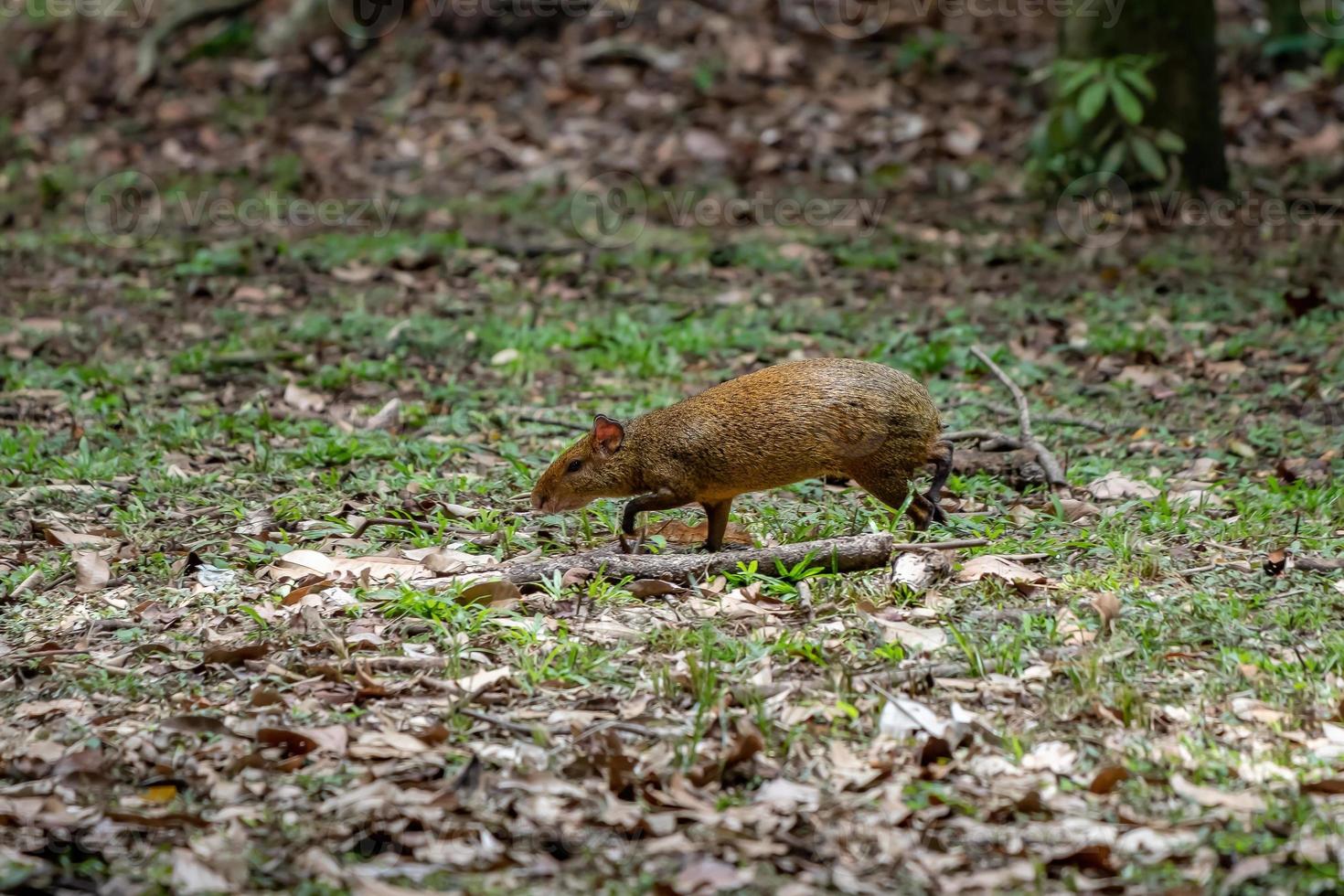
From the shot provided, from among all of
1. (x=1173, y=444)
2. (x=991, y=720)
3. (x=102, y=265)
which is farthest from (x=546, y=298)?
(x=991, y=720)

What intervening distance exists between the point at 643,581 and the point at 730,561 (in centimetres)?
32

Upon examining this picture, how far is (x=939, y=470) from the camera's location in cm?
541

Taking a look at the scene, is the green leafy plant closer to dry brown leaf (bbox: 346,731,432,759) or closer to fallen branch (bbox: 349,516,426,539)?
fallen branch (bbox: 349,516,426,539)

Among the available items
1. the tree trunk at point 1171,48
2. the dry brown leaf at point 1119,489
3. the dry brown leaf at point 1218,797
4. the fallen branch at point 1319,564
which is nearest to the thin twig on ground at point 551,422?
the dry brown leaf at point 1119,489

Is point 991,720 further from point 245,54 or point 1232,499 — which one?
point 245,54

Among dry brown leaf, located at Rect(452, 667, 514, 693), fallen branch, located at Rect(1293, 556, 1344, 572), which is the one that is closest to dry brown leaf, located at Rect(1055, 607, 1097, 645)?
fallen branch, located at Rect(1293, 556, 1344, 572)

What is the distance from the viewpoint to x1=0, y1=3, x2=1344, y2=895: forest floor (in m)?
3.55

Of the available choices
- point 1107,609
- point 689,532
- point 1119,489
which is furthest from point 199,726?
point 1119,489

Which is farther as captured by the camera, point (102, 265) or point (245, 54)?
point (245, 54)

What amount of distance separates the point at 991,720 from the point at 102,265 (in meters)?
7.78

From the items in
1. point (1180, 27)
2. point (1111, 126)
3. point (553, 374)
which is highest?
point (1180, 27)

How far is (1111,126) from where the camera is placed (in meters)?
10.1

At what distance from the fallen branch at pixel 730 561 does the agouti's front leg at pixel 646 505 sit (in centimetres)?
27

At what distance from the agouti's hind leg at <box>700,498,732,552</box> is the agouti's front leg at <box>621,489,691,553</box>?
0.13m
